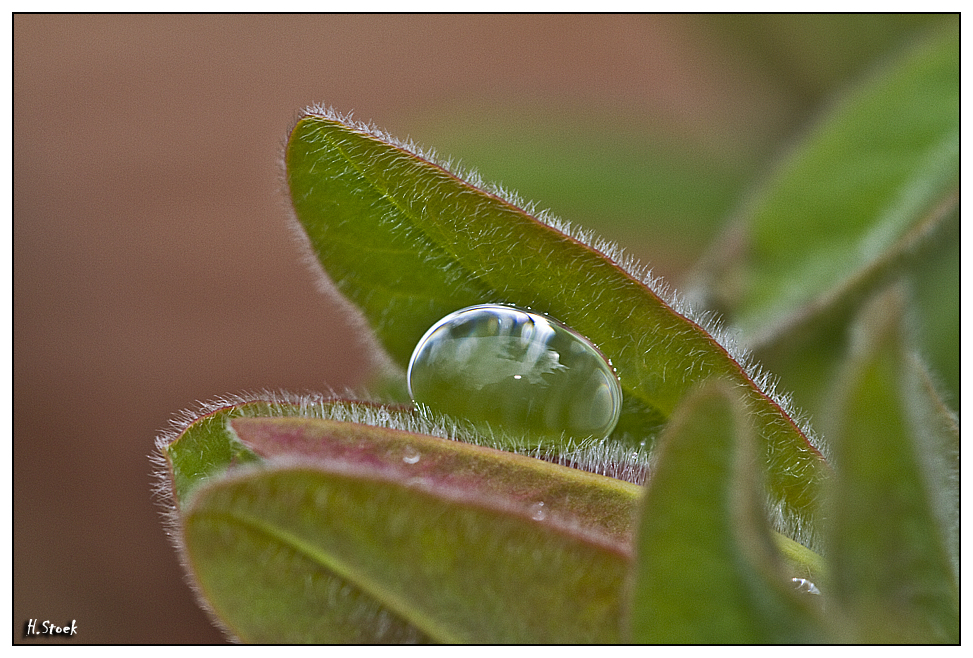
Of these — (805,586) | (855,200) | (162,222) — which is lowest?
(162,222)

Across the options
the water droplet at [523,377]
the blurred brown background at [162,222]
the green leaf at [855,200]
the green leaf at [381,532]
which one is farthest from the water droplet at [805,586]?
the blurred brown background at [162,222]

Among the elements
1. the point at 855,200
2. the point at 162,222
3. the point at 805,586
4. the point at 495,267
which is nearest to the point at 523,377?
the point at 495,267

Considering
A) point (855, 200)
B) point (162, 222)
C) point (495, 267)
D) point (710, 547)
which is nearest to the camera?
point (710, 547)

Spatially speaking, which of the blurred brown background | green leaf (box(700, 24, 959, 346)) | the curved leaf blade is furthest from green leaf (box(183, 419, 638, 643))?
the blurred brown background

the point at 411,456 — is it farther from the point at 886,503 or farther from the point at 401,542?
the point at 886,503

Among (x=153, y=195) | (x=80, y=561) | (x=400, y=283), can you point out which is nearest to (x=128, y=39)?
(x=153, y=195)

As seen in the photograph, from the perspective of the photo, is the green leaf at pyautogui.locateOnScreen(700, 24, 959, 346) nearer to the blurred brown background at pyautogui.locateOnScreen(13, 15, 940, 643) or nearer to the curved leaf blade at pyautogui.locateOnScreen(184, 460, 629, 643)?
the curved leaf blade at pyautogui.locateOnScreen(184, 460, 629, 643)
